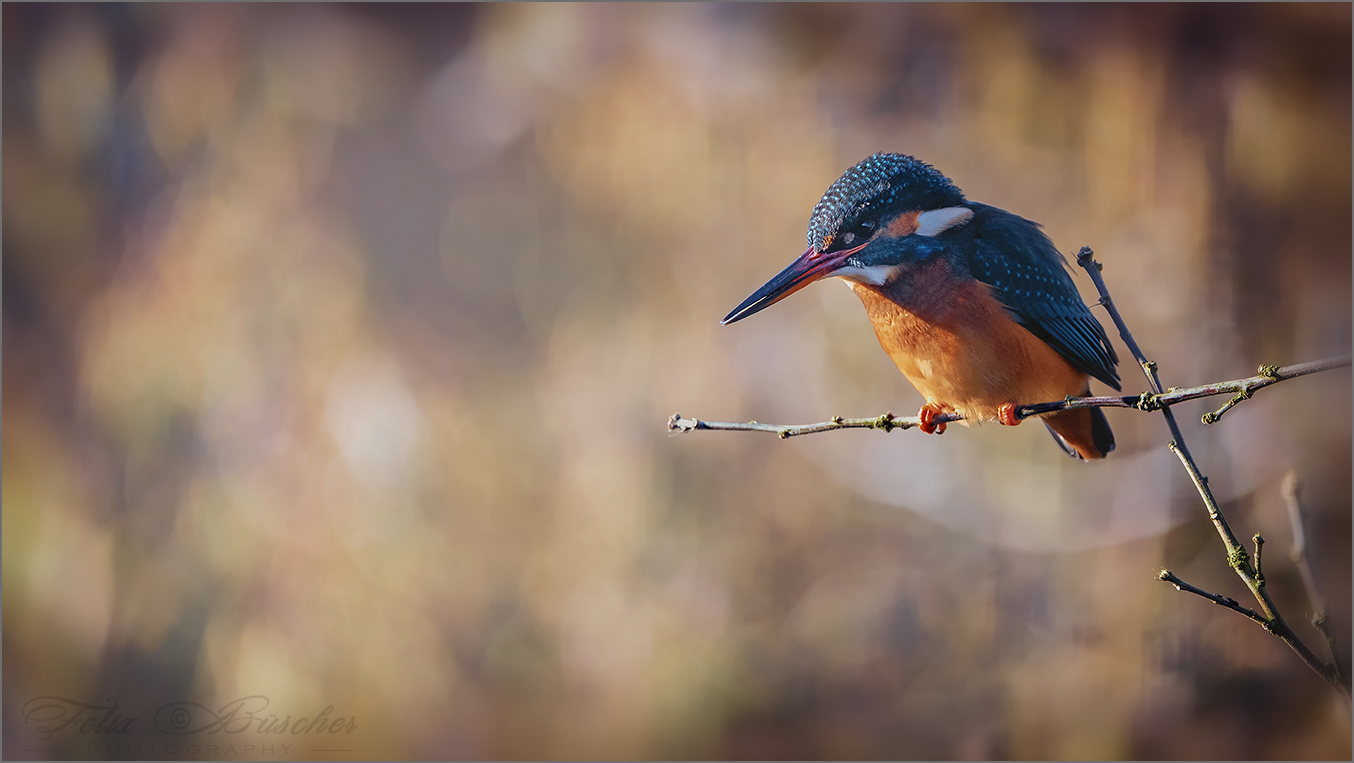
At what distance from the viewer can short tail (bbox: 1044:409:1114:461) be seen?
729mm

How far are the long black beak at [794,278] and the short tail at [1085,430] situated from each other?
283 mm

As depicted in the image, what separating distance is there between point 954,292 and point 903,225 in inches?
3.0

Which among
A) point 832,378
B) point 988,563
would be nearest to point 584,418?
point 832,378

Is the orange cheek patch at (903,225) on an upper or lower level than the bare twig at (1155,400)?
upper

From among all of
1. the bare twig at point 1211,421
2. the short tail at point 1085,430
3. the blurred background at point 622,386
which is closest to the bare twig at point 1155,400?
the bare twig at point 1211,421

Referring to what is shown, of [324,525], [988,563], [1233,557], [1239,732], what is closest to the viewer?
[1233,557]

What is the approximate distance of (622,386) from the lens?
1885 millimetres

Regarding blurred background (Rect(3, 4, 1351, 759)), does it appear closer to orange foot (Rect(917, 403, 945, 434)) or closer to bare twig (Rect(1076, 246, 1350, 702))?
orange foot (Rect(917, 403, 945, 434))

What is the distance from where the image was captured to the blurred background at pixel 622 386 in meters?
1.58

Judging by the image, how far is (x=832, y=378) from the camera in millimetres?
1760

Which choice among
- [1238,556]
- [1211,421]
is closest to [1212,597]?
[1238,556]

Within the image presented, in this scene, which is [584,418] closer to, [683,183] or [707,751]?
[683,183]

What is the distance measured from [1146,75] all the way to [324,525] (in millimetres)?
2161

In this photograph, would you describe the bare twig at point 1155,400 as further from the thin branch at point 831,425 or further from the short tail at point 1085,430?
the short tail at point 1085,430
